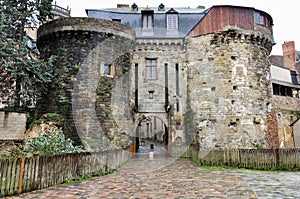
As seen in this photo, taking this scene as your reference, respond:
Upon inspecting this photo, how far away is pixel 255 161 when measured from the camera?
10688 mm

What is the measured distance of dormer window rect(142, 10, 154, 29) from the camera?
17.5 meters

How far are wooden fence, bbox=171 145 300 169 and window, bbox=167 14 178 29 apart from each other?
9230mm

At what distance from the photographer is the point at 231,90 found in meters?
14.8

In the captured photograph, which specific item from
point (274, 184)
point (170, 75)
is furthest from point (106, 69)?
point (274, 184)

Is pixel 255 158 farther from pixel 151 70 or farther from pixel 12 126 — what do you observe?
pixel 12 126

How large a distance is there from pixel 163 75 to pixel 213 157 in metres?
7.16

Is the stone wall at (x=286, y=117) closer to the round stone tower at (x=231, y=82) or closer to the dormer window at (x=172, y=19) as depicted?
the round stone tower at (x=231, y=82)

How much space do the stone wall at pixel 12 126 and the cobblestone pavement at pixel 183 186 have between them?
167 inches

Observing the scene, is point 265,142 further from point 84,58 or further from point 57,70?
point 57,70

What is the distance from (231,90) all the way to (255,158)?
509cm

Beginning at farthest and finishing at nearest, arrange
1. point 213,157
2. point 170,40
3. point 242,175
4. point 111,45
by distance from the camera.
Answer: point 170,40, point 111,45, point 213,157, point 242,175

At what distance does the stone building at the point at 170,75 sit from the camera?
44.5 feet

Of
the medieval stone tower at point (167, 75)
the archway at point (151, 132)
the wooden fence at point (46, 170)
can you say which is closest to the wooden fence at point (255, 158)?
the medieval stone tower at point (167, 75)

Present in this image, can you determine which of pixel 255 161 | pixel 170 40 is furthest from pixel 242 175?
pixel 170 40
